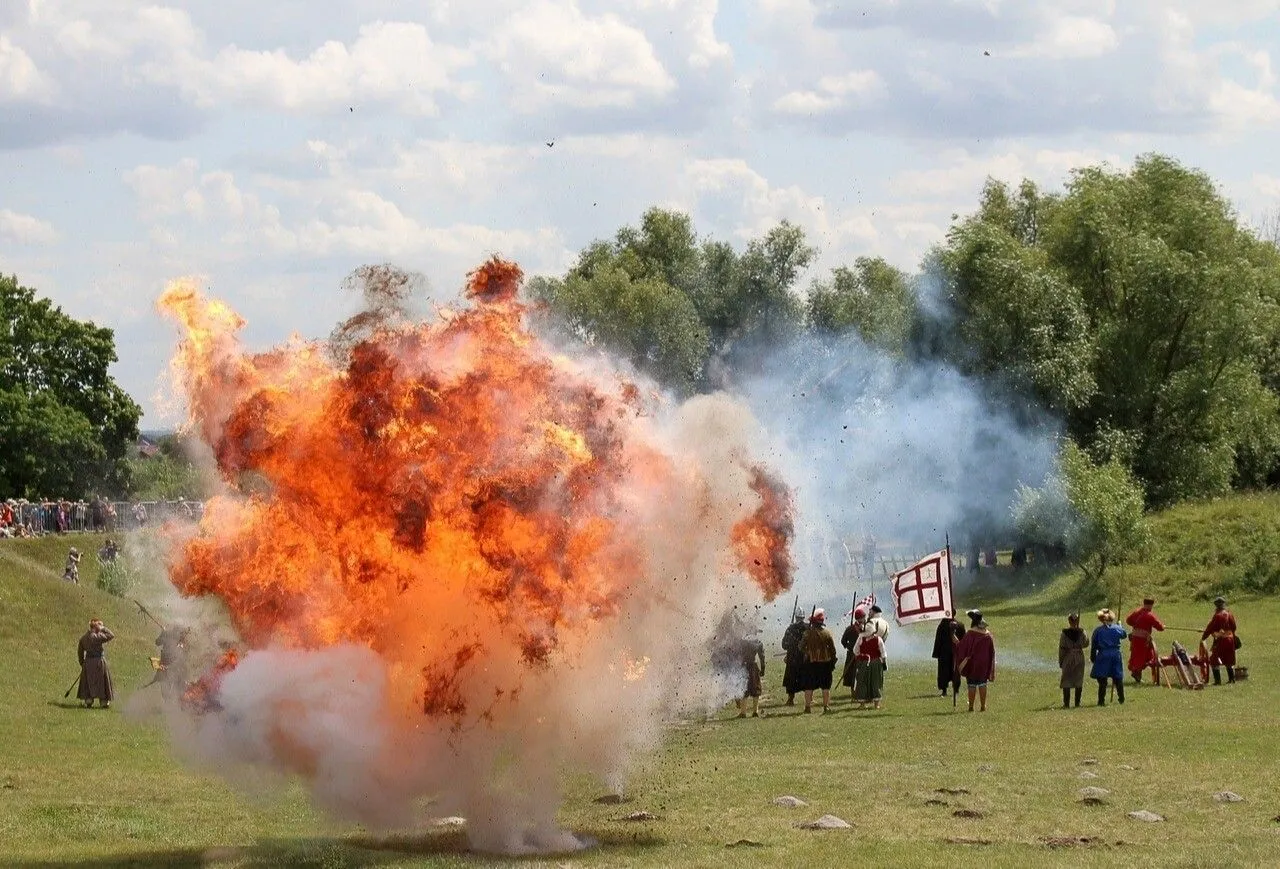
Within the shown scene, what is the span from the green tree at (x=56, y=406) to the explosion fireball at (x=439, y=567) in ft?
272

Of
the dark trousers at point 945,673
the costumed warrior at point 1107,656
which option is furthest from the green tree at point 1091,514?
the costumed warrior at point 1107,656

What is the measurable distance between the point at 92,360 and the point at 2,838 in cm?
8988

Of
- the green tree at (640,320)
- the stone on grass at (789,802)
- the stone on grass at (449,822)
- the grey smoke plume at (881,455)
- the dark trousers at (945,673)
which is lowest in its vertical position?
the stone on grass at (789,802)

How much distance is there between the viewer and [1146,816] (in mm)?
21844

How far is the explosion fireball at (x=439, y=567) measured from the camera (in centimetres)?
1883

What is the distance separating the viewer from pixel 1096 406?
76.1 meters

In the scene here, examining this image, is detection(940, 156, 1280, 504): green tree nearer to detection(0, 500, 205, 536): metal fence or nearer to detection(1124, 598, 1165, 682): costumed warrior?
detection(1124, 598, 1165, 682): costumed warrior

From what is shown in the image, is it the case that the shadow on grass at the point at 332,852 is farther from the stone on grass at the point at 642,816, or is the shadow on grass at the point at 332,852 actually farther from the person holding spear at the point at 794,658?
the person holding spear at the point at 794,658

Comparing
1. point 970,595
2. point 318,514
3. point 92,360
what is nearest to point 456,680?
point 318,514

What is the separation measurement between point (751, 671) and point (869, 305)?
40.7 meters

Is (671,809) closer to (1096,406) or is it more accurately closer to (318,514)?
(318,514)

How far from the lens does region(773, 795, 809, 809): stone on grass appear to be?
23.3 m

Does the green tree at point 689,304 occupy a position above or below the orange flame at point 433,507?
above

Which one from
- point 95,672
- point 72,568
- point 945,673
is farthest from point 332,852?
point 72,568
